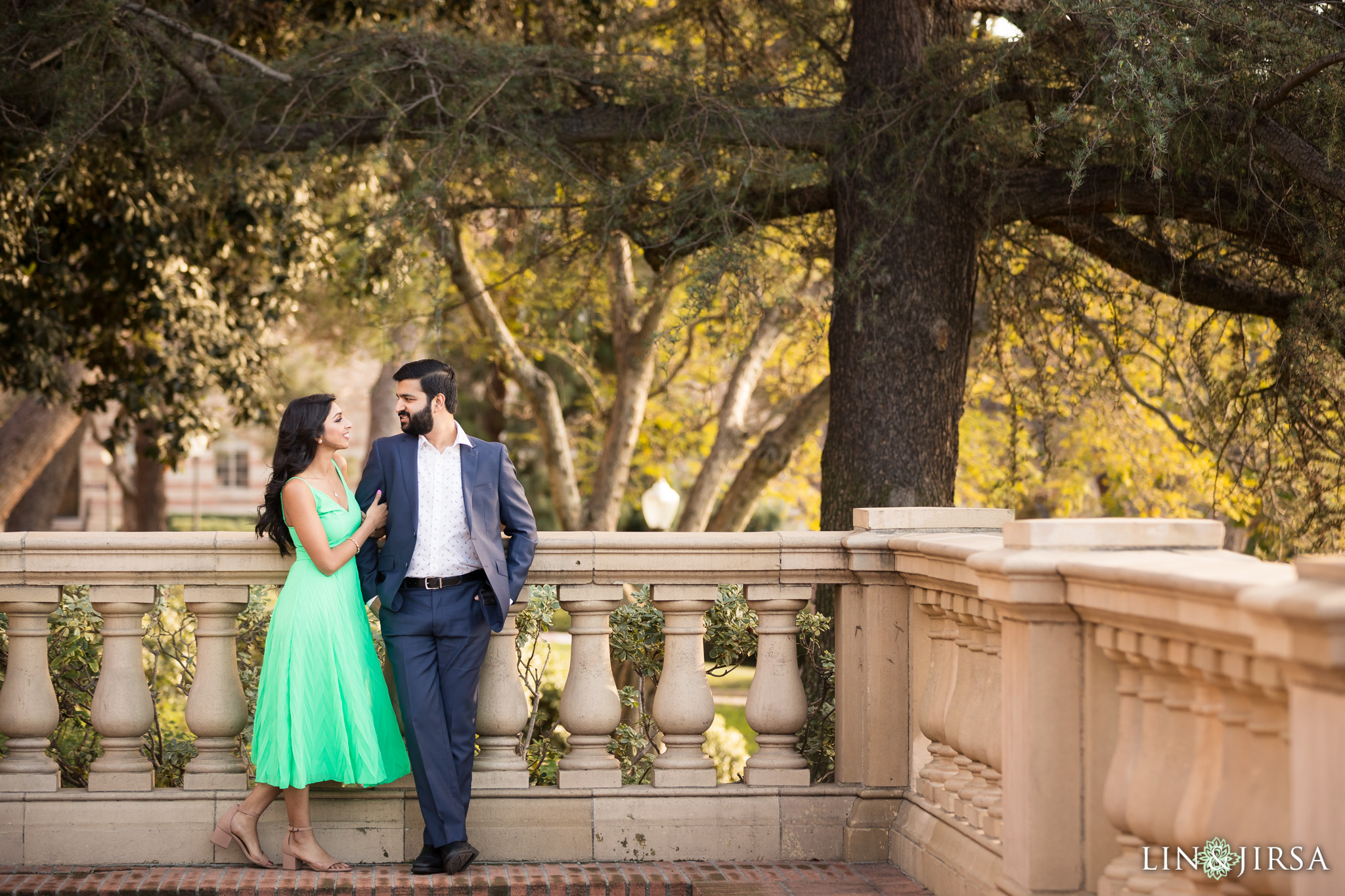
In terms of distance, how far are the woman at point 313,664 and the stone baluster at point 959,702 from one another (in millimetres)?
2057

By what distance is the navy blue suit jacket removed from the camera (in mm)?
4387

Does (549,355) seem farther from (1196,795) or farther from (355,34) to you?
(1196,795)

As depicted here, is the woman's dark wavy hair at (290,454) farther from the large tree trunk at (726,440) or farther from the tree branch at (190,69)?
the large tree trunk at (726,440)

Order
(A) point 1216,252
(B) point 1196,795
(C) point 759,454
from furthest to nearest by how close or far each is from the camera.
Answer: (C) point 759,454
(A) point 1216,252
(B) point 1196,795

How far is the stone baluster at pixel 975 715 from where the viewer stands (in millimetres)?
3953

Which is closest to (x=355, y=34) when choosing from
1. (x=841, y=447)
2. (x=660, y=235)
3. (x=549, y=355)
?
(x=660, y=235)

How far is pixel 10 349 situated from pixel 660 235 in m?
6.05

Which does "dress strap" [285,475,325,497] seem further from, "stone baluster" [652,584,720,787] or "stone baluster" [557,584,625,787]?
"stone baluster" [652,584,720,787]

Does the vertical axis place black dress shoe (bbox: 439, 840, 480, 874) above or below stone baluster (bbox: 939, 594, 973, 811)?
below

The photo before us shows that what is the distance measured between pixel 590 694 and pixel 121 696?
185 centimetres

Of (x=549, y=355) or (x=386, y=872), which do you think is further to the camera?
(x=549, y=355)

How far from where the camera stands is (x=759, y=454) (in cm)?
1252

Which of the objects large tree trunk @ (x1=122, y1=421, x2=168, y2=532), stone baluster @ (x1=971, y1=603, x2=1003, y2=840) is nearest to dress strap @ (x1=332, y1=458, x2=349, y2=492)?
stone baluster @ (x1=971, y1=603, x2=1003, y2=840)

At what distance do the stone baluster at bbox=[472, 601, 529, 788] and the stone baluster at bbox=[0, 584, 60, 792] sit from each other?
66.3 inches
